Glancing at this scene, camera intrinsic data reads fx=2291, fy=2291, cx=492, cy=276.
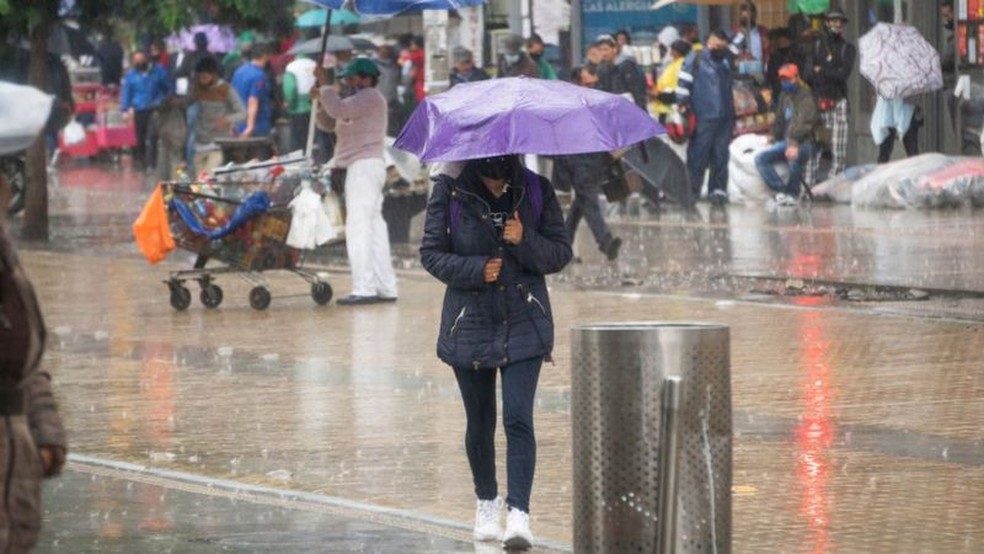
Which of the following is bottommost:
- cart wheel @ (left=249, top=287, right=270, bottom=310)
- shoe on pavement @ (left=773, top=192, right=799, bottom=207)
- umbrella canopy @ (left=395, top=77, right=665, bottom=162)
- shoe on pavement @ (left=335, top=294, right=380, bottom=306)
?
shoe on pavement @ (left=335, top=294, right=380, bottom=306)

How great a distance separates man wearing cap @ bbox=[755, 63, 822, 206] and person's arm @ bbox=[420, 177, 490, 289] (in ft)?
57.5

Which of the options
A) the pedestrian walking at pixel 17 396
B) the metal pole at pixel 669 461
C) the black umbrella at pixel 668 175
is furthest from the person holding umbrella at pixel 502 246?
the black umbrella at pixel 668 175

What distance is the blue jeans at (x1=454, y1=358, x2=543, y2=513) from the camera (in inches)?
323

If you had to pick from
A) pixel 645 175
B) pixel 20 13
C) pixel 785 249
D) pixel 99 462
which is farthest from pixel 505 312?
pixel 645 175

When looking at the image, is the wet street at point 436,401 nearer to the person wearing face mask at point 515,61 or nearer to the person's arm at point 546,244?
the person's arm at point 546,244

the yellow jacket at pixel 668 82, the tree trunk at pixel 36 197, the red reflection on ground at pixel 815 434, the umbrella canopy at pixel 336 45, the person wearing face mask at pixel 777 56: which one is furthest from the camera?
the umbrella canopy at pixel 336 45

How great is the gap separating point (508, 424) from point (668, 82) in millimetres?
19727

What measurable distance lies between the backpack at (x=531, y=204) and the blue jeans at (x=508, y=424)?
0.52 meters

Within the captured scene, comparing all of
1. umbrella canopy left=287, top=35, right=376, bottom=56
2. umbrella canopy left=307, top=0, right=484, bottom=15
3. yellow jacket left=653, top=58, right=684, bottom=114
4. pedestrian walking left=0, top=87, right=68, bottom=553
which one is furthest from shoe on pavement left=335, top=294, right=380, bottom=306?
umbrella canopy left=287, top=35, right=376, bottom=56

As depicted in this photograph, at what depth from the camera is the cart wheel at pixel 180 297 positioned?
1670 centimetres

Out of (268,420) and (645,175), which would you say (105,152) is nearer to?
(645,175)

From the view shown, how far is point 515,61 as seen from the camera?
24531mm

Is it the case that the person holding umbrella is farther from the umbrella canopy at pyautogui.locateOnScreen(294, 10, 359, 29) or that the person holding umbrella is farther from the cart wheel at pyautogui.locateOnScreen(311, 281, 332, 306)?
the umbrella canopy at pyautogui.locateOnScreen(294, 10, 359, 29)

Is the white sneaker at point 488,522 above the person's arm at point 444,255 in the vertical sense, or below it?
below
